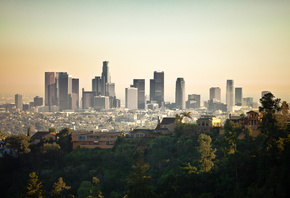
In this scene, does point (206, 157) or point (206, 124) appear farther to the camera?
point (206, 124)

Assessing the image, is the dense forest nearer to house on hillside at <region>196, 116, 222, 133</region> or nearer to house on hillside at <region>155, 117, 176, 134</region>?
house on hillside at <region>196, 116, 222, 133</region>

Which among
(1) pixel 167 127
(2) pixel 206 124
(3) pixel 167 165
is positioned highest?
(2) pixel 206 124

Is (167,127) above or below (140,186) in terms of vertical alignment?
above

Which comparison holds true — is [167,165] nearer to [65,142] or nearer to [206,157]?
→ [206,157]

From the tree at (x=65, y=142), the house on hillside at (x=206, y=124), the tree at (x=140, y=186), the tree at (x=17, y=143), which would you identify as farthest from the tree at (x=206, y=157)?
the tree at (x=17, y=143)

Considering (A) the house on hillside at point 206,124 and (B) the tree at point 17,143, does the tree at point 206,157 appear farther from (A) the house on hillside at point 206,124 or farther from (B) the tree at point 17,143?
(B) the tree at point 17,143

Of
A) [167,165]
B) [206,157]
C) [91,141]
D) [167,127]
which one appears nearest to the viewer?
[206,157]

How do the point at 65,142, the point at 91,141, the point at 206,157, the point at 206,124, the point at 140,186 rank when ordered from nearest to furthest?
the point at 140,186
the point at 206,157
the point at 206,124
the point at 65,142
the point at 91,141

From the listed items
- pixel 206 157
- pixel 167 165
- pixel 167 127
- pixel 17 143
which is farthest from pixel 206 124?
pixel 17 143

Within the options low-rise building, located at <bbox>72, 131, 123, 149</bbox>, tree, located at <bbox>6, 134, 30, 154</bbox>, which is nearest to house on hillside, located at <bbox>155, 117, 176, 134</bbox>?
low-rise building, located at <bbox>72, 131, 123, 149</bbox>
